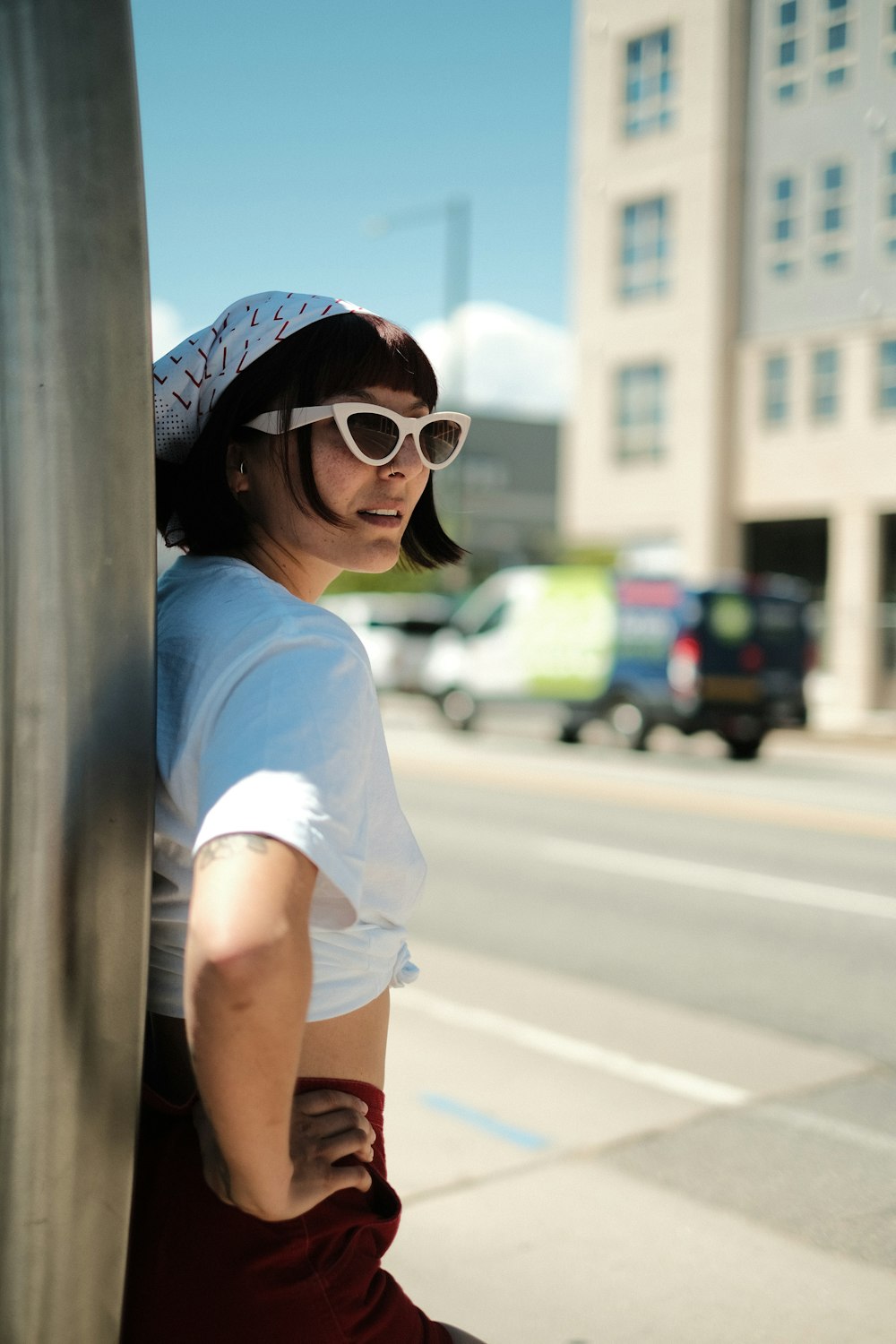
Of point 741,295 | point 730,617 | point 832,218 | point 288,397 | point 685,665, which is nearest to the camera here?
point 288,397

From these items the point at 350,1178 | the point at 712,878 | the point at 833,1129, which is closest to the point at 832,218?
the point at 712,878

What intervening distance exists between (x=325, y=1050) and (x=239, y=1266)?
217 mm

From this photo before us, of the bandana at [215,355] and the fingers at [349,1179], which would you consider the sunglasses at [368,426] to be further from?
the fingers at [349,1179]

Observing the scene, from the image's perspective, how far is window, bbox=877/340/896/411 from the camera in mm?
28406

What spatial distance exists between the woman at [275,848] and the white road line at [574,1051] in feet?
11.5

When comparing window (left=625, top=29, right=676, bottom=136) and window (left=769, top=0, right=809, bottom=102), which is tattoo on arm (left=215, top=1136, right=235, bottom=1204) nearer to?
window (left=769, top=0, right=809, bottom=102)

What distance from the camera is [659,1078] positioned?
16.8 ft

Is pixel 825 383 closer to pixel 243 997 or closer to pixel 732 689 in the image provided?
pixel 732 689

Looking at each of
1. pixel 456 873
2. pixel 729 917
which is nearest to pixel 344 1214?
pixel 729 917

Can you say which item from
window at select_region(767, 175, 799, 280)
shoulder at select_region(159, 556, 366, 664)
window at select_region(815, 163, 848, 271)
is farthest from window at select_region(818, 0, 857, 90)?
shoulder at select_region(159, 556, 366, 664)

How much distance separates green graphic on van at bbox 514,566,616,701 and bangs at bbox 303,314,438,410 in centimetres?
1633

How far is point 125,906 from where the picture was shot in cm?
137

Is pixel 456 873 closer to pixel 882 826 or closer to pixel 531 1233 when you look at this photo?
pixel 882 826

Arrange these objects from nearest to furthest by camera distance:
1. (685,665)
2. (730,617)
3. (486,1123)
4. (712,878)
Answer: (486,1123) < (712,878) < (685,665) < (730,617)
